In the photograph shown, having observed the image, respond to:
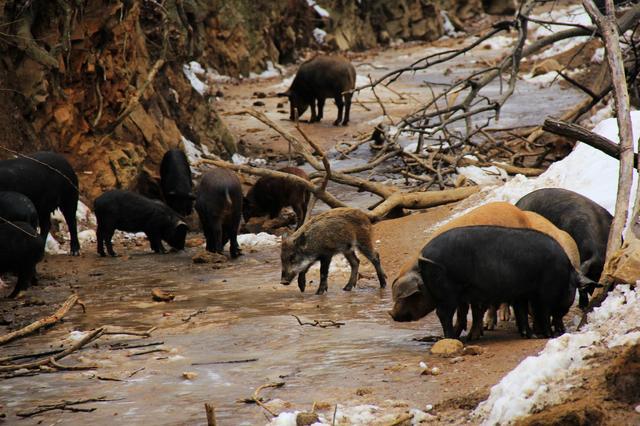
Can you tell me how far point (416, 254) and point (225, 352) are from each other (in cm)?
162

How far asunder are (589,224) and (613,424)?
3.80m

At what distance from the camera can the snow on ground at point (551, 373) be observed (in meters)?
4.99

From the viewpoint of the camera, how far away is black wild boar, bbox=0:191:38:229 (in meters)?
10.9

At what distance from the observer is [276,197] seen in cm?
1492

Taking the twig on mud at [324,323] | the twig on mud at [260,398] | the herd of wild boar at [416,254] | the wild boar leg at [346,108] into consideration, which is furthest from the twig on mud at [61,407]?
the wild boar leg at [346,108]

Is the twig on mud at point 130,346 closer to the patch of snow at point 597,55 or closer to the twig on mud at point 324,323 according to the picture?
the twig on mud at point 324,323

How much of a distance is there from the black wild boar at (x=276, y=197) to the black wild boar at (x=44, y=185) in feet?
9.64

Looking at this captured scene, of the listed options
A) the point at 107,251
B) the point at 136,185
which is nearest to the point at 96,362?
the point at 107,251

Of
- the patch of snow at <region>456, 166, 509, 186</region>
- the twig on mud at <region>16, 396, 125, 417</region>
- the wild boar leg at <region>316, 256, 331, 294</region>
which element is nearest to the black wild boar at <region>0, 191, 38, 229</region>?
the wild boar leg at <region>316, 256, 331, 294</region>

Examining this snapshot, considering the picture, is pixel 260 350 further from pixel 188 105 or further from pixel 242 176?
pixel 188 105

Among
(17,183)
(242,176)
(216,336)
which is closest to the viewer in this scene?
(216,336)

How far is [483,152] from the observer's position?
629 inches

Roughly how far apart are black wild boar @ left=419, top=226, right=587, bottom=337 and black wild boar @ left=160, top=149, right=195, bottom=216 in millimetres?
8608

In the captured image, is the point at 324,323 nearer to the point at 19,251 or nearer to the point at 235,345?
the point at 235,345
